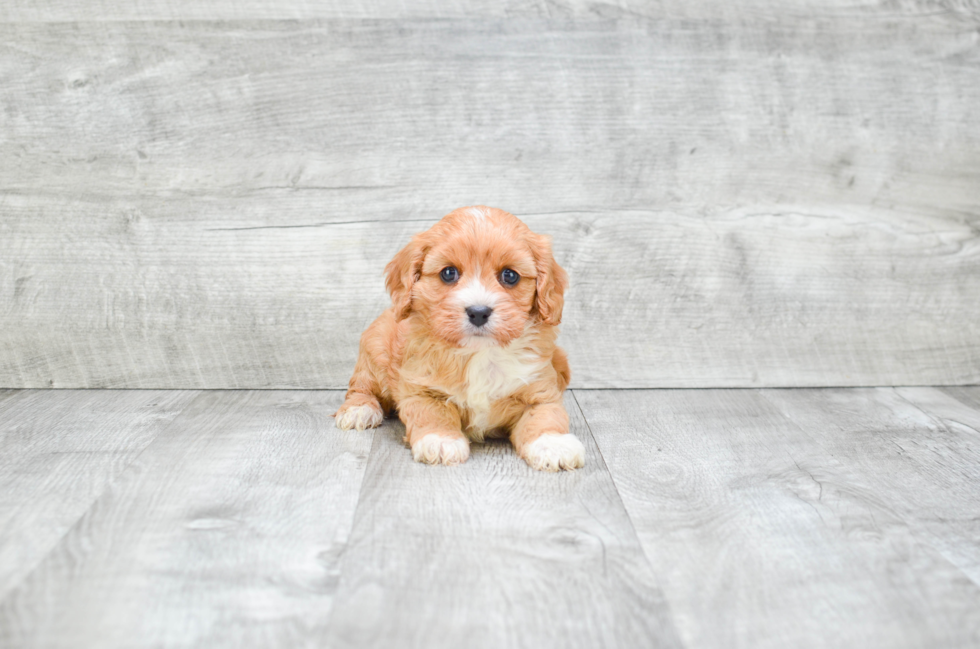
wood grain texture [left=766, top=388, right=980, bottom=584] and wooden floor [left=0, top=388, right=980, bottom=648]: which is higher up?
wooden floor [left=0, top=388, right=980, bottom=648]

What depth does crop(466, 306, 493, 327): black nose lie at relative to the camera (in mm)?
2076

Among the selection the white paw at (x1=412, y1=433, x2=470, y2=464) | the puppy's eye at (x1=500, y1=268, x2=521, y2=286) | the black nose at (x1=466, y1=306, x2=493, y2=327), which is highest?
the puppy's eye at (x1=500, y1=268, x2=521, y2=286)

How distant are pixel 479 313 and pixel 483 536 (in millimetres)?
597

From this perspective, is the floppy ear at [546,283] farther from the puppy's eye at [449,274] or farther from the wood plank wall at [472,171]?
A: the wood plank wall at [472,171]

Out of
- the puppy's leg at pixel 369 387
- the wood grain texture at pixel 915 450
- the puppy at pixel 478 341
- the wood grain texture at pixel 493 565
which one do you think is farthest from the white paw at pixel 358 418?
the wood grain texture at pixel 915 450

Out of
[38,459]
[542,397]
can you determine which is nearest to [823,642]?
[542,397]

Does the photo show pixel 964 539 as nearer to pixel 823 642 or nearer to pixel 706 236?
pixel 823 642

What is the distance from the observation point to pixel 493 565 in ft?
5.42

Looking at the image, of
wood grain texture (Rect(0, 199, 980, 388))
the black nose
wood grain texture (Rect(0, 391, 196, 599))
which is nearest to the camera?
wood grain texture (Rect(0, 391, 196, 599))

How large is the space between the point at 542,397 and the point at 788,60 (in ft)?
6.02

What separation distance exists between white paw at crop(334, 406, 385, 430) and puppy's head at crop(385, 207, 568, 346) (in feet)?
1.53

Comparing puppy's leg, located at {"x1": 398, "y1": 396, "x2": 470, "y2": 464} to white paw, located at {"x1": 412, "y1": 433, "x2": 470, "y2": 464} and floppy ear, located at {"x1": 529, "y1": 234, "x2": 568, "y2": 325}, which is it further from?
floppy ear, located at {"x1": 529, "y1": 234, "x2": 568, "y2": 325}

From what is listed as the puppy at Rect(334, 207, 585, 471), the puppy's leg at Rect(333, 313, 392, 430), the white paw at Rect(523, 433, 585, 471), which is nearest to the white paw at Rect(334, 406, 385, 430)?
the puppy's leg at Rect(333, 313, 392, 430)

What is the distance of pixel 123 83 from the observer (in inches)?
Answer: 118
